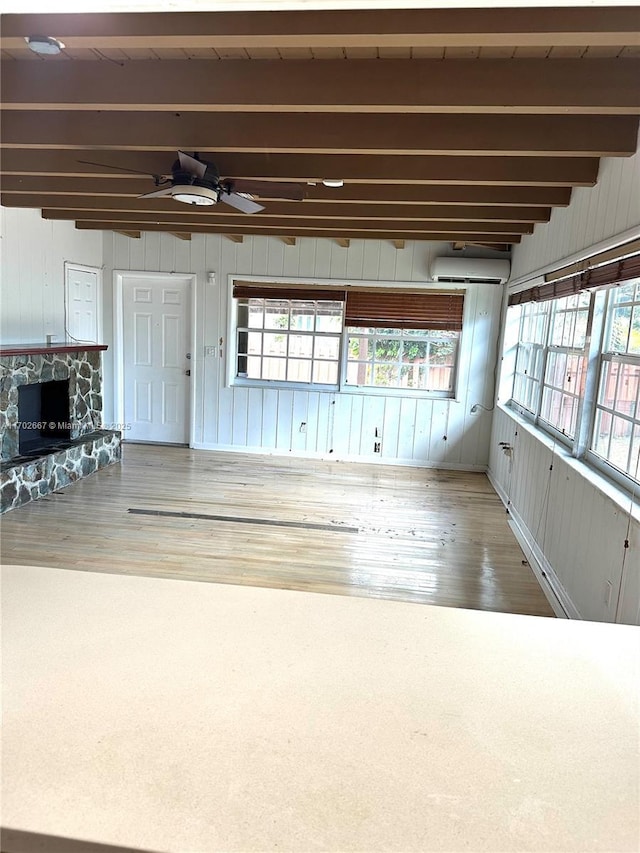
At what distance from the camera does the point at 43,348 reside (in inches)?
208

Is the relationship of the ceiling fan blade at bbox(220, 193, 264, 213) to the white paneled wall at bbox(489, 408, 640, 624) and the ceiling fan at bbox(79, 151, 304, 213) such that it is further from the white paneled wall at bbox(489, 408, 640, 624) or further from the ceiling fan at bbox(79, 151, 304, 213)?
the white paneled wall at bbox(489, 408, 640, 624)

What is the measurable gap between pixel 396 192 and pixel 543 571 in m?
2.80

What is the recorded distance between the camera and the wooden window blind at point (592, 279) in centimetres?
286

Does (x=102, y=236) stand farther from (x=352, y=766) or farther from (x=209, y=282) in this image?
(x=352, y=766)

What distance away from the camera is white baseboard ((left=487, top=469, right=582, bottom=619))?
130 inches

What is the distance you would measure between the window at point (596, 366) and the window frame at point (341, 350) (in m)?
1.72

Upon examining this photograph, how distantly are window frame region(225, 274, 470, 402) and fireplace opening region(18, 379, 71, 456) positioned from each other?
6.24 feet

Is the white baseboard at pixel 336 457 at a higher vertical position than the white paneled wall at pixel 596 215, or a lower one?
lower

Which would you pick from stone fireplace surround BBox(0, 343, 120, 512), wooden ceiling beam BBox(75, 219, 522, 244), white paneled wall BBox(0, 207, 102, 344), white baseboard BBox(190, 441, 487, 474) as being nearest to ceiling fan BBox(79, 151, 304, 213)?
wooden ceiling beam BBox(75, 219, 522, 244)

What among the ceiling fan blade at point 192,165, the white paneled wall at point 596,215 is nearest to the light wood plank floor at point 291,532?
the white paneled wall at point 596,215

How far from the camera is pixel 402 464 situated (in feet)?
22.4

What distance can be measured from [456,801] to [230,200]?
334 centimetres

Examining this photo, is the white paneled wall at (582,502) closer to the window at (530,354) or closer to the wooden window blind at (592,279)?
the wooden window blind at (592,279)

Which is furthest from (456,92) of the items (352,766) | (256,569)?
(256,569)
